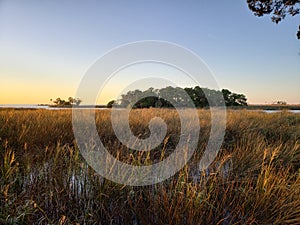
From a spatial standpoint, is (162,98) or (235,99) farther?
(235,99)

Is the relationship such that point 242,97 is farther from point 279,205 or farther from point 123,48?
point 279,205

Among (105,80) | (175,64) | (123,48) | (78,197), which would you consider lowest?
(78,197)

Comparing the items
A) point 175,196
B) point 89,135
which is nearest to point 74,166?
point 175,196

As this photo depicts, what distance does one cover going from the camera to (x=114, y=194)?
6.41ft

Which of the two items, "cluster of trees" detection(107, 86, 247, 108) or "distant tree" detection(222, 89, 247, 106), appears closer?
"cluster of trees" detection(107, 86, 247, 108)

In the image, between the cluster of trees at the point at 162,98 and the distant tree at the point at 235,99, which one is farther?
the distant tree at the point at 235,99

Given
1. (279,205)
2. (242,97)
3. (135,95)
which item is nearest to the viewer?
(279,205)

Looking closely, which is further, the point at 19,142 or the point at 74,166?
the point at 19,142

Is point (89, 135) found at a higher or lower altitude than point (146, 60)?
lower

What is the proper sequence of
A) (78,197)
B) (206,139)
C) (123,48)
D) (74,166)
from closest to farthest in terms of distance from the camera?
(78,197)
(74,166)
(206,139)
(123,48)

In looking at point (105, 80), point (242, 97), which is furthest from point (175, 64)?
point (242, 97)

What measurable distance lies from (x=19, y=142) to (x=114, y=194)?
2320 mm

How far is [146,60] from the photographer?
17.9 ft

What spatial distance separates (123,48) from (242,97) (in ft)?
105
